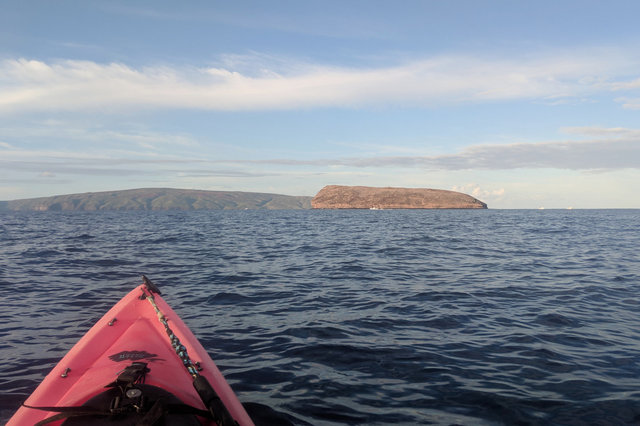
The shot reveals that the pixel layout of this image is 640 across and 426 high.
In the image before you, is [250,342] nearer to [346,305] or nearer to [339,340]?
[339,340]

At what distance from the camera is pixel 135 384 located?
3.92 m

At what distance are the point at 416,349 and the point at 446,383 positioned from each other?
1310 mm

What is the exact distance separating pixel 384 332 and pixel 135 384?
5140 mm

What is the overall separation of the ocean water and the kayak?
3.03ft

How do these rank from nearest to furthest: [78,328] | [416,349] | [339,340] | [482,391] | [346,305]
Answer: [482,391] → [416,349] → [339,340] → [78,328] → [346,305]

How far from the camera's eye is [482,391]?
17.7ft

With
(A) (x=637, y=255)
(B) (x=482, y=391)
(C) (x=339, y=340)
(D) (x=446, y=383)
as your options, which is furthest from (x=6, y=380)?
(A) (x=637, y=255)

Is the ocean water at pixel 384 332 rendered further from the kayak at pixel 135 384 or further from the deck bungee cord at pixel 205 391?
the deck bungee cord at pixel 205 391

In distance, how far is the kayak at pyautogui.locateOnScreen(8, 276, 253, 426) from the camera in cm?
356

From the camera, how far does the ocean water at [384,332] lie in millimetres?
5129

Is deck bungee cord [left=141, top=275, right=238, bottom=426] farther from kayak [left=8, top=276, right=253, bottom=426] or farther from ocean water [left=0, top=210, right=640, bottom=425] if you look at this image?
ocean water [left=0, top=210, right=640, bottom=425]

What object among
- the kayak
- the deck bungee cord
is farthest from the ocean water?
the deck bungee cord

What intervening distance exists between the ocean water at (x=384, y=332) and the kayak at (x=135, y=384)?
0.92 m

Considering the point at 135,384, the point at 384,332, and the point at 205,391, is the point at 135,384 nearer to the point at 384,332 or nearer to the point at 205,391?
the point at 205,391
